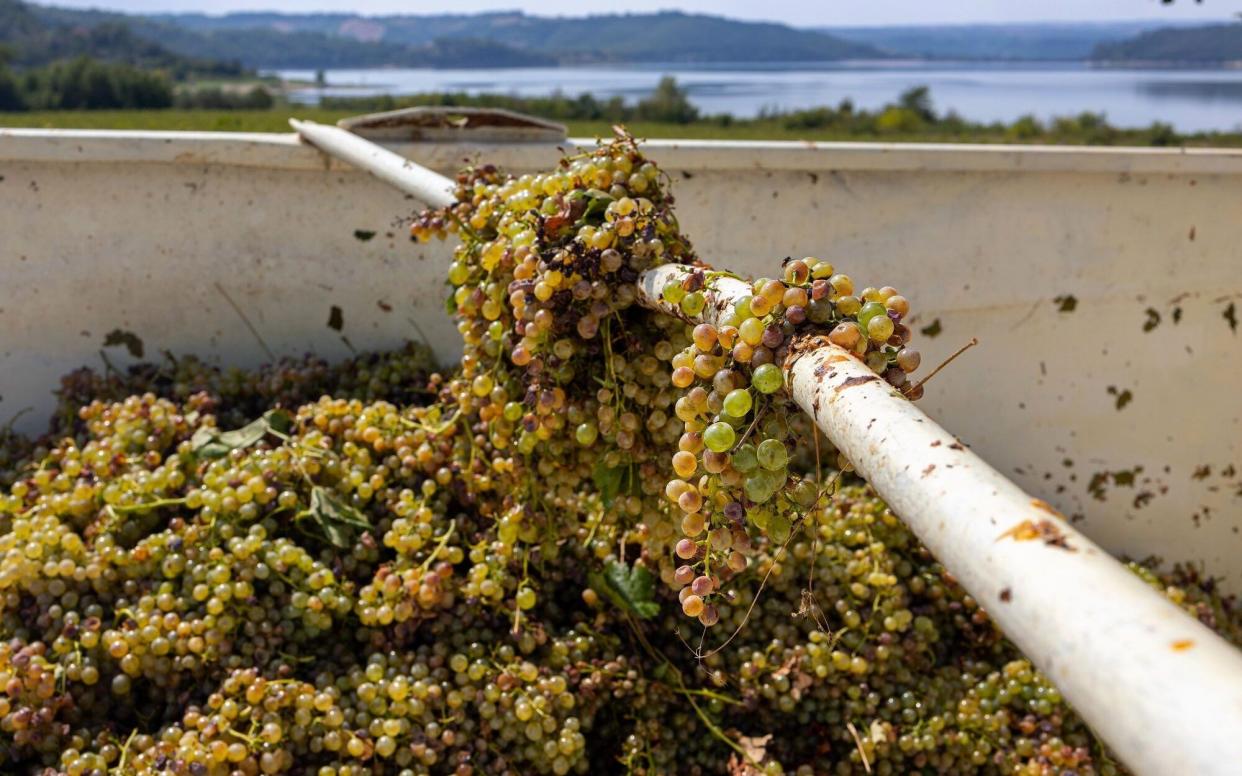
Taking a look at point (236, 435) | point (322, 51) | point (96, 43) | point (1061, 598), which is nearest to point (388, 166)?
point (236, 435)

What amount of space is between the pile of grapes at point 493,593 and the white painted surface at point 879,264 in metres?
0.60

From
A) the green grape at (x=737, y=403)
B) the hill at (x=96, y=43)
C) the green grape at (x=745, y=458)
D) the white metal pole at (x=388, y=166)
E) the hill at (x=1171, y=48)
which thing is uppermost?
the hill at (x=1171, y=48)

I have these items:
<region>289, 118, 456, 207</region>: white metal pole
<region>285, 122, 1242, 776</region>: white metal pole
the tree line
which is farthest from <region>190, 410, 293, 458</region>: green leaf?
the tree line

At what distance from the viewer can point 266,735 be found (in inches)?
64.3

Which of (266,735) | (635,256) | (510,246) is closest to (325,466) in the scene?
(266,735)

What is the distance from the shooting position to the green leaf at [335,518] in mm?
1938

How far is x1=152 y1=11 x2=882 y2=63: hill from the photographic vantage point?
8156 cm

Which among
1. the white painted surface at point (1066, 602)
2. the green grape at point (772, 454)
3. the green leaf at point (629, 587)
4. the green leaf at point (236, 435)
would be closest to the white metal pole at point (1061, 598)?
the white painted surface at point (1066, 602)

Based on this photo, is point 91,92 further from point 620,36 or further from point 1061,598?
point 620,36

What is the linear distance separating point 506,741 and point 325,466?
70 cm

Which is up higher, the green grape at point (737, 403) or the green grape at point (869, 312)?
the green grape at point (869, 312)

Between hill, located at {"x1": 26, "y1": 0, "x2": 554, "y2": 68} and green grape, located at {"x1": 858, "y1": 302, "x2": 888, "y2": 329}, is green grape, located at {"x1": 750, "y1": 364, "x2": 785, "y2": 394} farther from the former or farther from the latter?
hill, located at {"x1": 26, "y1": 0, "x2": 554, "y2": 68}

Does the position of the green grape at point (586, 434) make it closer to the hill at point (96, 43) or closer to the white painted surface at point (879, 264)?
the white painted surface at point (879, 264)

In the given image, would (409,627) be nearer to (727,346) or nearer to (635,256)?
(635,256)
